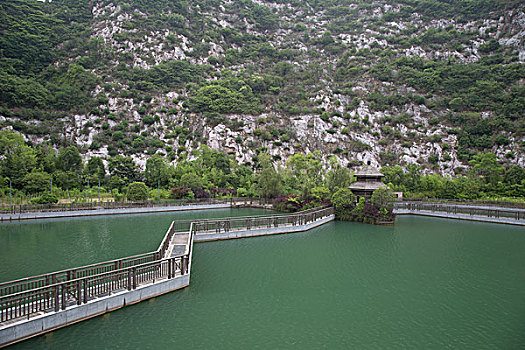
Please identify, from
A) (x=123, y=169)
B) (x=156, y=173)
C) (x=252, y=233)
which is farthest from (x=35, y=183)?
(x=252, y=233)

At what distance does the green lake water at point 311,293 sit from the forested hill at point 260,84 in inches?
1749

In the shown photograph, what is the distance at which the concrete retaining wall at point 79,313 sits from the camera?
768cm

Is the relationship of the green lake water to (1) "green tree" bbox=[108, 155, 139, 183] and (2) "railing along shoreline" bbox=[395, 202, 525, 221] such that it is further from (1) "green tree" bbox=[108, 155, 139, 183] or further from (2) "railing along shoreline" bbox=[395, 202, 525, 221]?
(1) "green tree" bbox=[108, 155, 139, 183]

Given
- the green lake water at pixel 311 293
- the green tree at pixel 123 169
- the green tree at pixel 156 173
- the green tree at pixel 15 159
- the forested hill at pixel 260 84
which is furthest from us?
the forested hill at pixel 260 84

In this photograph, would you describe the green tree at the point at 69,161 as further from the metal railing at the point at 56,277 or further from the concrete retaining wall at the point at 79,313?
the concrete retaining wall at the point at 79,313

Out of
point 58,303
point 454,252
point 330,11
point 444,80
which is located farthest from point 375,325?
point 330,11

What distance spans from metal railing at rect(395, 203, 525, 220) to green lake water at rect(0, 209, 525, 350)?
891cm

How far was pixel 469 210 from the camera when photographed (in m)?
32.2

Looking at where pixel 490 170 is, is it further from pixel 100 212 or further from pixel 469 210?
pixel 100 212

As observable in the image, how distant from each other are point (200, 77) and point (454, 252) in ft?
242

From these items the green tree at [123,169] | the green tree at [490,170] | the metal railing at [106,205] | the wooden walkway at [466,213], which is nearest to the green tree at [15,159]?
the green tree at [123,169]

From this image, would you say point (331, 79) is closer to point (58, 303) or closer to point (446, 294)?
point (446, 294)

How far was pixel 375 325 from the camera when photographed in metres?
9.49

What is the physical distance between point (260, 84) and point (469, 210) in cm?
6075
